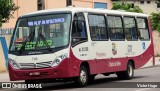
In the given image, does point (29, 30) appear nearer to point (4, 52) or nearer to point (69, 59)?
point (69, 59)

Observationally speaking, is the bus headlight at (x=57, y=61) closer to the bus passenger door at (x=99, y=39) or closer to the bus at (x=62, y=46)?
the bus at (x=62, y=46)

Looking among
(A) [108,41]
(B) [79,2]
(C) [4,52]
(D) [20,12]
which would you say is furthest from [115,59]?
(B) [79,2]

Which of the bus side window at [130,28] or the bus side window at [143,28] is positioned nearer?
the bus side window at [130,28]

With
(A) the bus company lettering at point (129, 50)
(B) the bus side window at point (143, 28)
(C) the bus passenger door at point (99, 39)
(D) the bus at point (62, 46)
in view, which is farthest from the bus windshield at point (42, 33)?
(B) the bus side window at point (143, 28)

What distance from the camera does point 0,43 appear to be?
30.3 m

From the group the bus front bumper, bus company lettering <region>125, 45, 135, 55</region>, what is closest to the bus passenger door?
the bus front bumper

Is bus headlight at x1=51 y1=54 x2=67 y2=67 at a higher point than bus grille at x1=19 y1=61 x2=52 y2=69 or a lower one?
higher

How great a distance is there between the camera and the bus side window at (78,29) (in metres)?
18.6

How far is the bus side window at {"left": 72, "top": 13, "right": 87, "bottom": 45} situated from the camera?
1861 centimetres

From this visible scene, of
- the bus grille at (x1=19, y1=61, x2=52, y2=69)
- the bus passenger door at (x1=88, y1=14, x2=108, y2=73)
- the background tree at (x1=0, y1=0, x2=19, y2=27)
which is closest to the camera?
the bus grille at (x1=19, y1=61, x2=52, y2=69)

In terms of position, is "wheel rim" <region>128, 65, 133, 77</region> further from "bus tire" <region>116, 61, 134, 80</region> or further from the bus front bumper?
the bus front bumper

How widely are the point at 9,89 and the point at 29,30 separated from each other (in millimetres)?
2530

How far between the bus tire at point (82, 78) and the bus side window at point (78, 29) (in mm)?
1042

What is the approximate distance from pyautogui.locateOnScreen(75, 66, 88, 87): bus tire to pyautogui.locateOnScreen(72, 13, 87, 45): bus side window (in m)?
1.04
